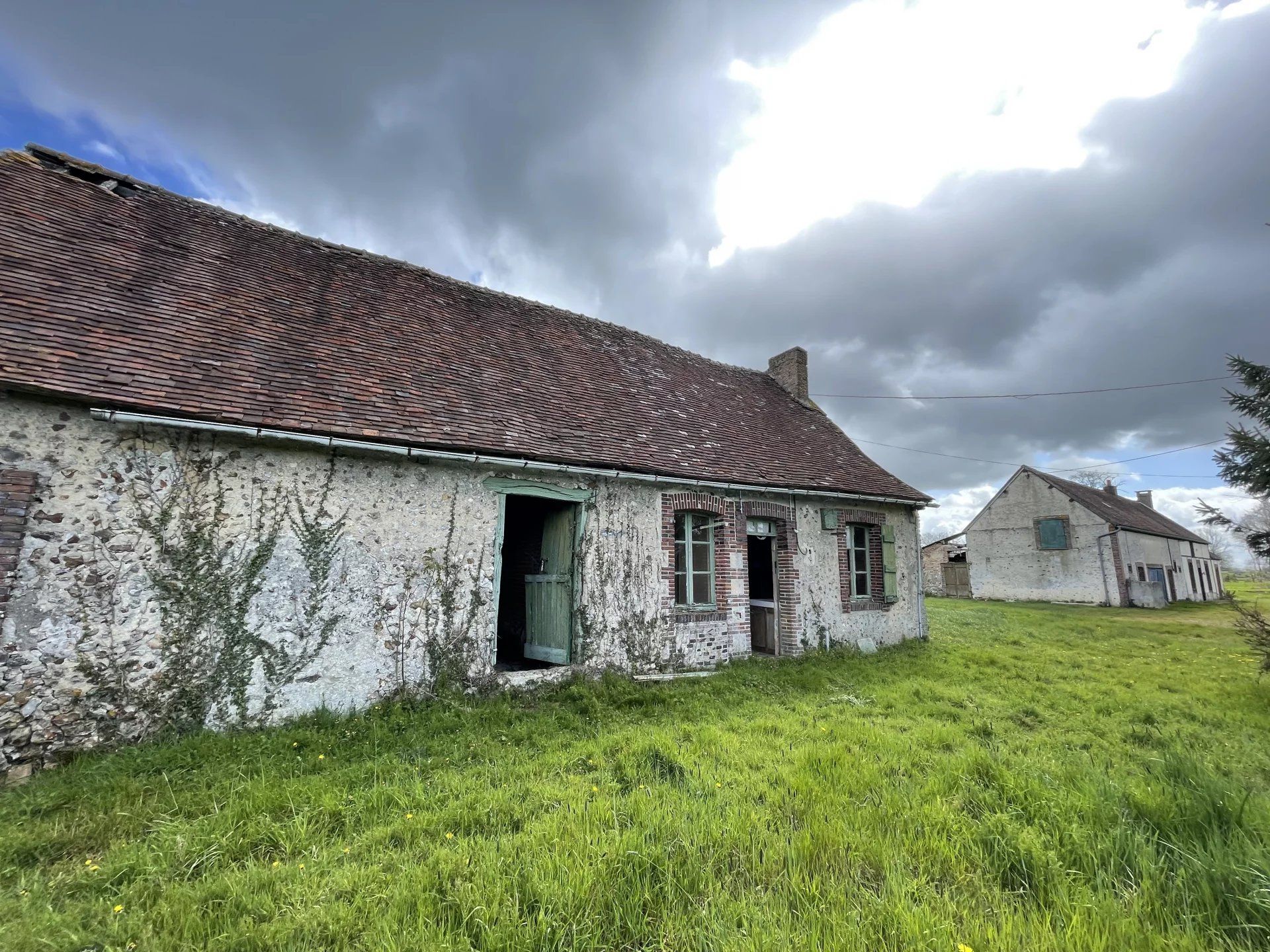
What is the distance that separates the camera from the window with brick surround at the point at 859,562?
11.3 meters

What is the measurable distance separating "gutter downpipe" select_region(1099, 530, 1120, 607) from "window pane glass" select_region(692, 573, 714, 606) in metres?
22.1

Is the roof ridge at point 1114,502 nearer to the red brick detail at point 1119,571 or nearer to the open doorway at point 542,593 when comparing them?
the red brick detail at point 1119,571

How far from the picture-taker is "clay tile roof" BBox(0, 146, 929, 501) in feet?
18.2

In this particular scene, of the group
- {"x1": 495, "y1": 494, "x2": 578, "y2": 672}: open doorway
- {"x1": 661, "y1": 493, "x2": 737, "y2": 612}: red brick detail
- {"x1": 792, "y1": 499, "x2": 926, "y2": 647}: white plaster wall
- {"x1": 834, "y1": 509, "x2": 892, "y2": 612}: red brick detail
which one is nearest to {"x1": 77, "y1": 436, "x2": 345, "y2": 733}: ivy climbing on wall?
{"x1": 495, "y1": 494, "x2": 578, "y2": 672}: open doorway

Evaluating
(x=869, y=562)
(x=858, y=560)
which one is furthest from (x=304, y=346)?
(x=869, y=562)

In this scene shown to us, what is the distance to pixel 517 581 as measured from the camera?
1070cm

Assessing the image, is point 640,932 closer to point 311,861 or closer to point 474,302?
point 311,861

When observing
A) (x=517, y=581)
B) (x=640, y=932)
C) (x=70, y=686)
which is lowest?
(x=640, y=932)

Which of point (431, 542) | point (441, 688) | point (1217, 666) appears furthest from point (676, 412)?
point (1217, 666)

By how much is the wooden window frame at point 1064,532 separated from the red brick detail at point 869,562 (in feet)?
57.6

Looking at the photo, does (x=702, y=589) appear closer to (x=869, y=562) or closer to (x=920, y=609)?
(x=869, y=562)

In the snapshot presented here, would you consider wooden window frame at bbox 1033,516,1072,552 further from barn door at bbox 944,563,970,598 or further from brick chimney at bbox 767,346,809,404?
brick chimney at bbox 767,346,809,404

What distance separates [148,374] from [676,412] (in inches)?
311

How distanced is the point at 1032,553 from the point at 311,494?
28.6m
